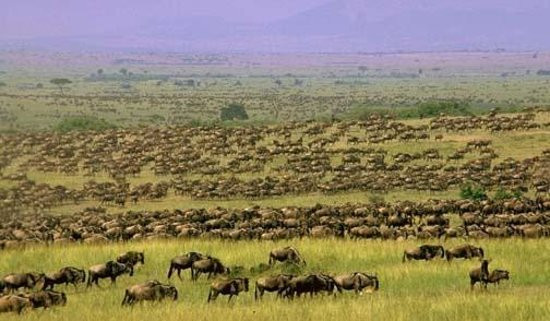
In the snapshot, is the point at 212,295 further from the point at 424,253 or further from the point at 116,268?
→ the point at 424,253

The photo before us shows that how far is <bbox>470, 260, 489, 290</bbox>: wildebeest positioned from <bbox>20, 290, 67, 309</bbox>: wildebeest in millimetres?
8154

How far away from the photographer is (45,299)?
1764 cm

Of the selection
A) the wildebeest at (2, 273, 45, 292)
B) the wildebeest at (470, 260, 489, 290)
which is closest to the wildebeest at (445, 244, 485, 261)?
the wildebeest at (470, 260, 489, 290)

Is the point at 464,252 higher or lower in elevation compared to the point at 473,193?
higher

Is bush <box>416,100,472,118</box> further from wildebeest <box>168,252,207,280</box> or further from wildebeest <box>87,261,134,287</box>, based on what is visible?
wildebeest <box>87,261,134,287</box>

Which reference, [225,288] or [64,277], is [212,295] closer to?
[225,288]

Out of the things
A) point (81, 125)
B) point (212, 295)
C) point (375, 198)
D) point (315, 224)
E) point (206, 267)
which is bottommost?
point (81, 125)

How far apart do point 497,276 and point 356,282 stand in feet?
9.93

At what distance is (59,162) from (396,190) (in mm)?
21897

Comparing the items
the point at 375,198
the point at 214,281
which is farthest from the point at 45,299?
the point at 375,198

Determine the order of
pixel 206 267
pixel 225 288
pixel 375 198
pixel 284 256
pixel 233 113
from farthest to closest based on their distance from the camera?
pixel 233 113, pixel 375 198, pixel 284 256, pixel 206 267, pixel 225 288

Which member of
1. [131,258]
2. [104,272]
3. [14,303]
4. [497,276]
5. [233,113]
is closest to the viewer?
[14,303]

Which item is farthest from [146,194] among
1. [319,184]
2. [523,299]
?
[523,299]

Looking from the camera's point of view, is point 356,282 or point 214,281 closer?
point 356,282
